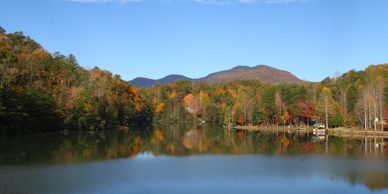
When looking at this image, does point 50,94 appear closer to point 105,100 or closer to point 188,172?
point 105,100

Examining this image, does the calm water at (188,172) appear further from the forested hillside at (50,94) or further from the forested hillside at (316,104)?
the forested hillside at (316,104)

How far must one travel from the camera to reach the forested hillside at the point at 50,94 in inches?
2137

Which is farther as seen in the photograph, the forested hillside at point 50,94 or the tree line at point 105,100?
the tree line at point 105,100

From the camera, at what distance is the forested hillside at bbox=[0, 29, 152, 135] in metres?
54.3

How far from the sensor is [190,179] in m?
24.0

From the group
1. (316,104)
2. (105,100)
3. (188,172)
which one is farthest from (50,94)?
(316,104)

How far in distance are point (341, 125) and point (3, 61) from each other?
174 ft

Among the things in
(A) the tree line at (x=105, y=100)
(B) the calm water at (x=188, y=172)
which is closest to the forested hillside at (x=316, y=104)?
(A) the tree line at (x=105, y=100)

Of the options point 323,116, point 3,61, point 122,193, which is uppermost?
point 3,61

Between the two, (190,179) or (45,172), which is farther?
(45,172)

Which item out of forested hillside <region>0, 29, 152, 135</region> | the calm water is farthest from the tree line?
the calm water

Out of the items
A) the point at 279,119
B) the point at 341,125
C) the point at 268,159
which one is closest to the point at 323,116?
the point at 341,125

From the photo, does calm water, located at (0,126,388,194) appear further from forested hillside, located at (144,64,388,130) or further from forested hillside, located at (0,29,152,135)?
forested hillside, located at (144,64,388,130)

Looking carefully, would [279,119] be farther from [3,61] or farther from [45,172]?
[45,172]
